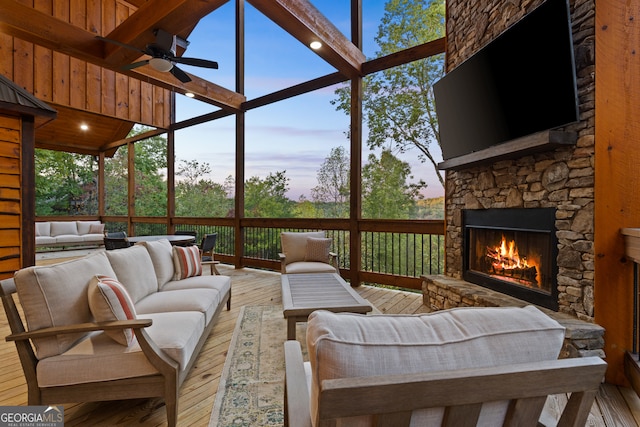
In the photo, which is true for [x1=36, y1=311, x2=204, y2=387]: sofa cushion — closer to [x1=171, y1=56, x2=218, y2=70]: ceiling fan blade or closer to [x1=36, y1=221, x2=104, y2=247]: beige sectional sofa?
[x1=171, y1=56, x2=218, y2=70]: ceiling fan blade

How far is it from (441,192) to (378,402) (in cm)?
417

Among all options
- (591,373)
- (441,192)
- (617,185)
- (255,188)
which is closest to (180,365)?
(591,373)

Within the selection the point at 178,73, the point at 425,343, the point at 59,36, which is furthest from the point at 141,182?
the point at 425,343

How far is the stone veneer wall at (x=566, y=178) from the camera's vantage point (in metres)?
2.05

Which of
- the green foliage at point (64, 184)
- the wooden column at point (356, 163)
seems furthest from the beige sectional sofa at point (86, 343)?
the green foliage at point (64, 184)

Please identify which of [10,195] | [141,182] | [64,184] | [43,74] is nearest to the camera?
[10,195]

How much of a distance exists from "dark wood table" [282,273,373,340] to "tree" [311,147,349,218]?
79.2 inches

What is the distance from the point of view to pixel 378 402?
611mm

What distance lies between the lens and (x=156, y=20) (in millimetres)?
3168

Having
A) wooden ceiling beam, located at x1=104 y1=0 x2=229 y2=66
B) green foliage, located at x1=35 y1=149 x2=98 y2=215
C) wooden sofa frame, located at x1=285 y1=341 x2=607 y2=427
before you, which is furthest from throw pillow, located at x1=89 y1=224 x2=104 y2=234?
wooden sofa frame, located at x1=285 y1=341 x2=607 y2=427

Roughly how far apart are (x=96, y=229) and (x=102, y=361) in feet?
28.5

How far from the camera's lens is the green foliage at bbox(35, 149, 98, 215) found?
9164 millimetres

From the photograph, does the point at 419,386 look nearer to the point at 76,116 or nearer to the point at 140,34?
the point at 140,34

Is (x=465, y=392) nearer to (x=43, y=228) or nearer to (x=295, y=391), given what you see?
(x=295, y=391)
